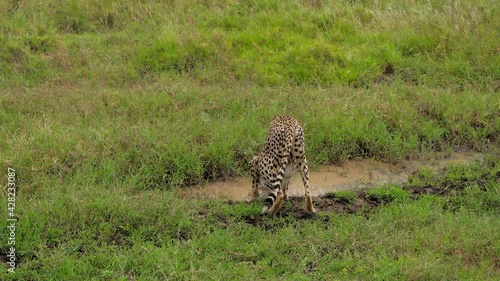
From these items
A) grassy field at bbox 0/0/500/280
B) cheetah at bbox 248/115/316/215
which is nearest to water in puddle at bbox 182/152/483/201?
grassy field at bbox 0/0/500/280

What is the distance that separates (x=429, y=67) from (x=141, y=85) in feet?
13.6

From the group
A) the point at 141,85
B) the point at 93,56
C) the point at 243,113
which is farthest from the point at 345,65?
the point at 93,56

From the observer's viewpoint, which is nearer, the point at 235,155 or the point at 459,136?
the point at 235,155

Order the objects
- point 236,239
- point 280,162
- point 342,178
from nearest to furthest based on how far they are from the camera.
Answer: point 236,239, point 280,162, point 342,178

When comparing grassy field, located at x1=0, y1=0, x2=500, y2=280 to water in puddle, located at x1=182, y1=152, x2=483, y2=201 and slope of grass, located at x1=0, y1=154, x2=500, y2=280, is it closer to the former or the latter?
slope of grass, located at x1=0, y1=154, x2=500, y2=280

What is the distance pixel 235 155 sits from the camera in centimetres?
862

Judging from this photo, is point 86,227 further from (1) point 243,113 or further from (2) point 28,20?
(2) point 28,20

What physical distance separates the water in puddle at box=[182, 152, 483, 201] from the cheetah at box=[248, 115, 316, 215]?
1.83ft

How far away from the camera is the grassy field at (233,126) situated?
247 inches

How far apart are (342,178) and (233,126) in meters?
1.46

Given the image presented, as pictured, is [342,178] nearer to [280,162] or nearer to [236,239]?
[280,162]

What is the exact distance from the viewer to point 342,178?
8.54 metres

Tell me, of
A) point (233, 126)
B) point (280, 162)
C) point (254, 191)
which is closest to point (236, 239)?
point (280, 162)

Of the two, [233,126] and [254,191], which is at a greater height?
[233,126]
